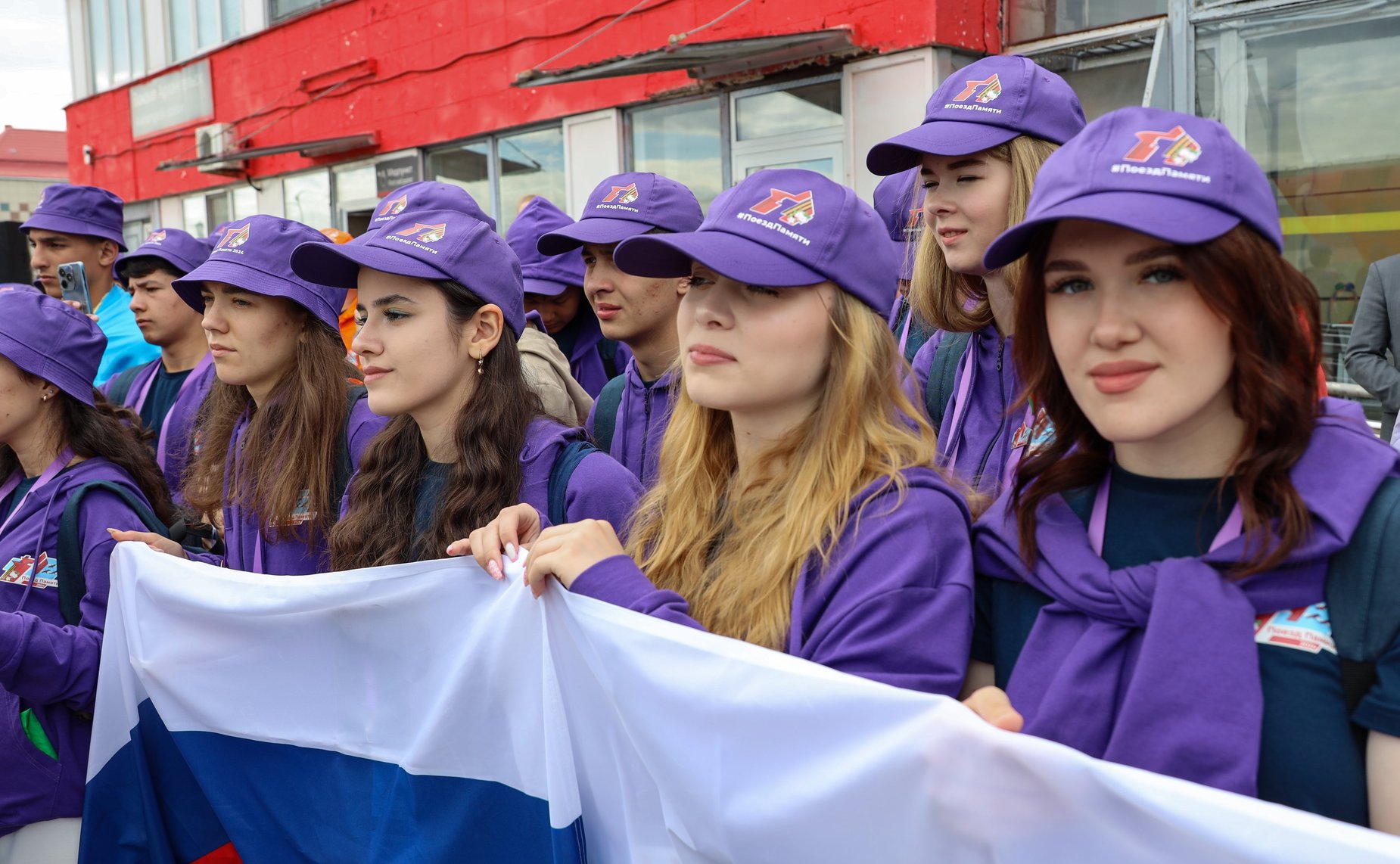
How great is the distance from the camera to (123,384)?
490 centimetres

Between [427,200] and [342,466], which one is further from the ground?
[427,200]

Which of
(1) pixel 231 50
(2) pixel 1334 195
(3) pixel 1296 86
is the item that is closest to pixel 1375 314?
(2) pixel 1334 195

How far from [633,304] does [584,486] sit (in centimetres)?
152

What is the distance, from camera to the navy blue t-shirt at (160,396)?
14.7 ft

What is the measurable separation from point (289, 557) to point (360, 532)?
0.46 m

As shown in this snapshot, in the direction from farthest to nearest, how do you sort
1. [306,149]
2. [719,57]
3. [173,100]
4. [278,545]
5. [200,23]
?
[173,100] → [200,23] → [306,149] → [719,57] → [278,545]

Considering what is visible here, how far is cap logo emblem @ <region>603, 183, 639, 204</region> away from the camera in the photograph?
4090 mm

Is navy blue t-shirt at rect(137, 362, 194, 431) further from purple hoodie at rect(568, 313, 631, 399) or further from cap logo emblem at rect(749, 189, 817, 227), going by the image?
cap logo emblem at rect(749, 189, 817, 227)

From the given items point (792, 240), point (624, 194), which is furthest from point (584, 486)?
point (624, 194)

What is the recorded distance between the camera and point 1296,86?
254 inches

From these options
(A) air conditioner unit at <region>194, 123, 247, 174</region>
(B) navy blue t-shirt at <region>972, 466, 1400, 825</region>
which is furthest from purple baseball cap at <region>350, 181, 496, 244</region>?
(A) air conditioner unit at <region>194, 123, 247, 174</region>

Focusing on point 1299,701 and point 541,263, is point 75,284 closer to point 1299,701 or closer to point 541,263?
point 541,263

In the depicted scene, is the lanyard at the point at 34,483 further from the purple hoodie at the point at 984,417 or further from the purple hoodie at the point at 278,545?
the purple hoodie at the point at 984,417

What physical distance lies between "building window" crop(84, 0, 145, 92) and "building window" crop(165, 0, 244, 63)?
100 cm
